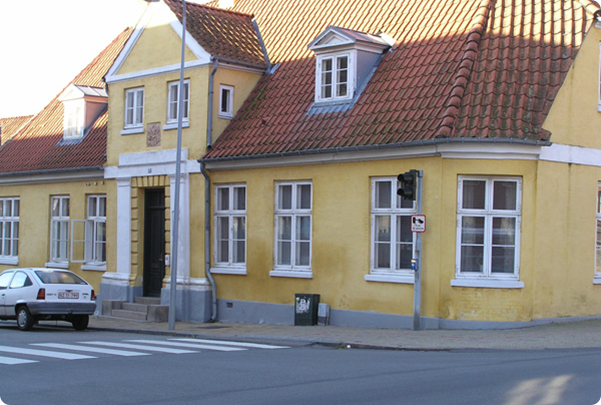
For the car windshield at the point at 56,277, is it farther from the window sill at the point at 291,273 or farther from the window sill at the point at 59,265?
the window sill at the point at 59,265

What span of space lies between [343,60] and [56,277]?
28.3ft

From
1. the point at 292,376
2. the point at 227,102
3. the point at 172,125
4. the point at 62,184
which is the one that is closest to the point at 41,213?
the point at 62,184

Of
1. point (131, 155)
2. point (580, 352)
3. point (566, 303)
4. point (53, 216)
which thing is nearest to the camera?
point (580, 352)

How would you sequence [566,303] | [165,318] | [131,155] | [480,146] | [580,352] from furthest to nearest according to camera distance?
1. [131,155]
2. [165,318]
3. [566,303]
4. [480,146]
5. [580,352]

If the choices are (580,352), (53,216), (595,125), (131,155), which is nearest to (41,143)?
(53,216)

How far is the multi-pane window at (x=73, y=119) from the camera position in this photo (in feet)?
95.5

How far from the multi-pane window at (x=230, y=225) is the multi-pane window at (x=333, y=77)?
11.1 feet

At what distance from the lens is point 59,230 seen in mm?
29266

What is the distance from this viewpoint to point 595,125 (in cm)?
1931

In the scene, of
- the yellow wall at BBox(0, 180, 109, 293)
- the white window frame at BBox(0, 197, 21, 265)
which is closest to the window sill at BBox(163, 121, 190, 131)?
the yellow wall at BBox(0, 180, 109, 293)

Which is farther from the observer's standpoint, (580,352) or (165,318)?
(165,318)

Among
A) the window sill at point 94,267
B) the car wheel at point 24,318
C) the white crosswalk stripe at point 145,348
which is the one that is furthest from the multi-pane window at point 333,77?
the window sill at point 94,267

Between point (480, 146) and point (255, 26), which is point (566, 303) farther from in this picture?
point (255, 26)

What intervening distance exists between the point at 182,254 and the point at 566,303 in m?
10.2
